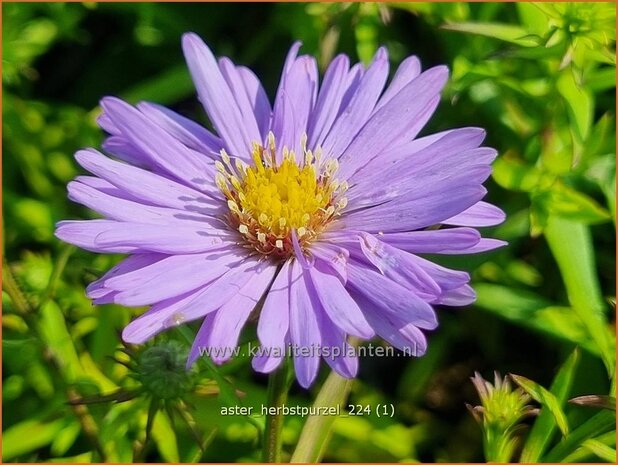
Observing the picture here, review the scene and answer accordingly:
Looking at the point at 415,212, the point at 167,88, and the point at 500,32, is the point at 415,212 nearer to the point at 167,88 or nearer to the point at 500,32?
the point at 500,32

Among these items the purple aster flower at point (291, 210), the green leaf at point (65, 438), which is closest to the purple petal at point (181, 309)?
the purple aster flower at point (291, 210)

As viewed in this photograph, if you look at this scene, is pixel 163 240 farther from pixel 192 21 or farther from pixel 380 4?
pixel 192 21

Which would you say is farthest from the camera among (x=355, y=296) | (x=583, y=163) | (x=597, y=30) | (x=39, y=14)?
(x=39, y=14)

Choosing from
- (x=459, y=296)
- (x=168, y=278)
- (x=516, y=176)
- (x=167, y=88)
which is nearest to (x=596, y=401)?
(x=459, y=296)

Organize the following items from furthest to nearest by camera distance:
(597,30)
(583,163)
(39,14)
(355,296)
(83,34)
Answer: (83,34) → (39,14) → (583,163) → (597,30) → (355,296)

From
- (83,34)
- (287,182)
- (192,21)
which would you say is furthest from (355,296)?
(83,34)
